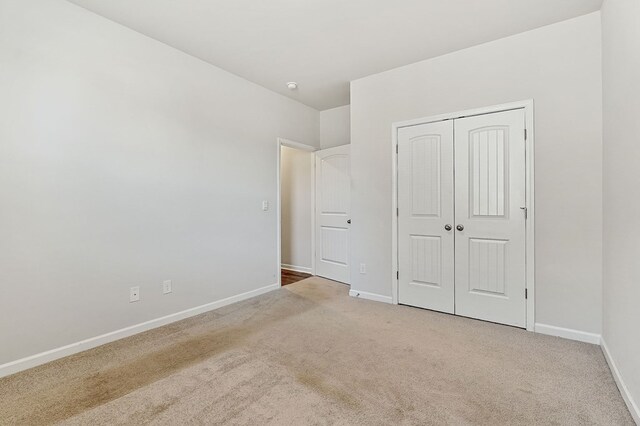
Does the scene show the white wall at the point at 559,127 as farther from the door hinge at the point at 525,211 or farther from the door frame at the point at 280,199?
the door frame at the point at 280,199

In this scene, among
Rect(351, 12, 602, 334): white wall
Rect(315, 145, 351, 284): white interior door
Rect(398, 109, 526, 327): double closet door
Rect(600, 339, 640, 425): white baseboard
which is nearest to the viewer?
Rect(600, 339, 640, 425): white baseboard

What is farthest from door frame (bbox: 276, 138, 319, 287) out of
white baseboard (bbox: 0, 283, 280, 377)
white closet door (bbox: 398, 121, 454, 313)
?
white closet door (bbox: 398, 121, 454, 313)

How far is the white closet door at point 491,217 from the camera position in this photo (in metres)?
2.65

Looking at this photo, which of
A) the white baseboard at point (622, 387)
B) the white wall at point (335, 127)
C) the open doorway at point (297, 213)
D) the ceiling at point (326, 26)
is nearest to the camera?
the white baseboard at point (622, 387)

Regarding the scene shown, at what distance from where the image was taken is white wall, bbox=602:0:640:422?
1543 millimetres

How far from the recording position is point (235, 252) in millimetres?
3436

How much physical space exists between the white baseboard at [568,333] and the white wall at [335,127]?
3.17 m

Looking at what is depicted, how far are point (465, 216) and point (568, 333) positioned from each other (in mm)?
1222

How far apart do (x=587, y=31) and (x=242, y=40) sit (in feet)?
9.33

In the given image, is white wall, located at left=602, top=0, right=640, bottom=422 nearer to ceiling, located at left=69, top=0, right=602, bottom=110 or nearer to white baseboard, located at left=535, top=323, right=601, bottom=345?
white baseboard, located at left=535, top=323, right=601, bottom=345

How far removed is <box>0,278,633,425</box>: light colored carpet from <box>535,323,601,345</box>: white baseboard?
82mm

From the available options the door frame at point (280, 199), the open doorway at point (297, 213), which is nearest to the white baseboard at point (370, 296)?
the door frame at point (280, 199)

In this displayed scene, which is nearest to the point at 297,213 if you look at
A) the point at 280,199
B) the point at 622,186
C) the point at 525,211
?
the point at 280,199

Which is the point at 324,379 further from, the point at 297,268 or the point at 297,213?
the point at 297,213
